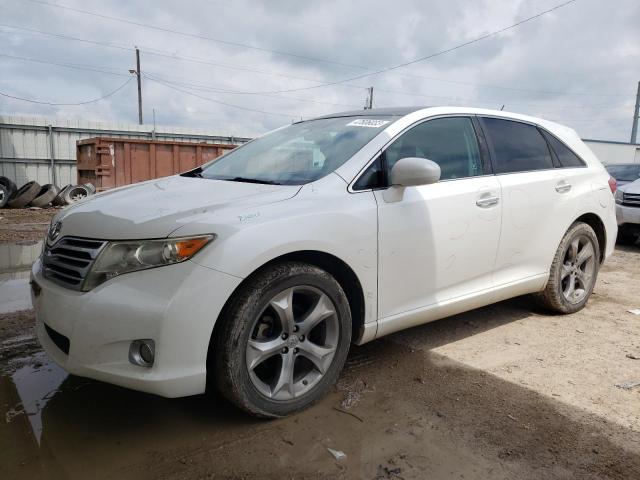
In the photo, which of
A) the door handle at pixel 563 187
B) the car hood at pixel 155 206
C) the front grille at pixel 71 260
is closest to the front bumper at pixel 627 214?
the door handle at pixel 563 187

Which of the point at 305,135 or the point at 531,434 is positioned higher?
the point at 305,135

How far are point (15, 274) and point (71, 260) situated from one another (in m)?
4.05

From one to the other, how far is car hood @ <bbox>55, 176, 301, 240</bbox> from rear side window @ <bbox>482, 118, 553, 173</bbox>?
1.72m

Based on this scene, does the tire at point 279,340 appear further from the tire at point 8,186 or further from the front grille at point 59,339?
the tire at point 8,186

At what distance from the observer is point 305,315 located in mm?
2510

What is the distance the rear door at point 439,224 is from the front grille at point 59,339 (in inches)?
62.7

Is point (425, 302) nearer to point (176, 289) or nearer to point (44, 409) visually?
point (176, 289)

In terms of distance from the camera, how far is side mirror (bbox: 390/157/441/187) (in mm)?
2668

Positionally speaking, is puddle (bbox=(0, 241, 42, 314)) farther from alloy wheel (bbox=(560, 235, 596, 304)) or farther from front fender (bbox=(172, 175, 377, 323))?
alloy wheel (bbox=(560, 235, 596, 304))

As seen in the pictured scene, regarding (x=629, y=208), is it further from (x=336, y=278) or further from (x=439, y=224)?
(x=336, y=278)

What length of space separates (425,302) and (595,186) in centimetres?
219

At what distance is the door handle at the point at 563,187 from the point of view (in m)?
3.79

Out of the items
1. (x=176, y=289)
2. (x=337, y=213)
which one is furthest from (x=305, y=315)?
(x=176, y=289)

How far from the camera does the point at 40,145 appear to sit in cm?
1650
